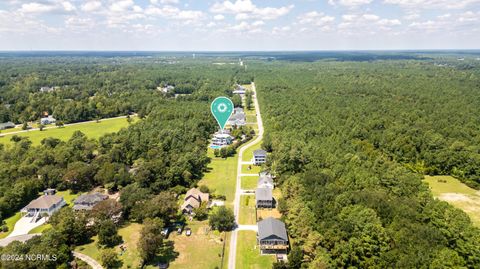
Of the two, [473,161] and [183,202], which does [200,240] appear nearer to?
[183,202]

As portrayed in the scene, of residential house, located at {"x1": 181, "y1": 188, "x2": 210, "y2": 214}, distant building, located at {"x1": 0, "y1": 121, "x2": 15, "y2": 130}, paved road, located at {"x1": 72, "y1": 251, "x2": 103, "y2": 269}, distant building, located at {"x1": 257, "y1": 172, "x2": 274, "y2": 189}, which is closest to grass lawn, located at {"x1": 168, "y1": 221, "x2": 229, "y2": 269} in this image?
residential house, located at {"x1": 181, "y1": 188, "x2": 210, "y2": 214}

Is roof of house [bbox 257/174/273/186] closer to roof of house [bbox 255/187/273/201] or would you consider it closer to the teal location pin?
roof of house [bbox 255/187/273/201]

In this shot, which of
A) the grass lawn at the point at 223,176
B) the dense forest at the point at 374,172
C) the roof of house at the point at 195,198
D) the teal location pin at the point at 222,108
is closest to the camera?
the dense forest at the point at 374,172

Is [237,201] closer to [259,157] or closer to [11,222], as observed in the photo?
[259,157]

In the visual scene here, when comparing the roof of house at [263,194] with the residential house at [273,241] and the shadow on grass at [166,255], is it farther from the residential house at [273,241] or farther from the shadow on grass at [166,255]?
the shadow on grass at [166,255]

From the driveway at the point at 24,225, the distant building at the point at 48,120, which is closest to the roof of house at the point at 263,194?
the driveway at the point at 24,225

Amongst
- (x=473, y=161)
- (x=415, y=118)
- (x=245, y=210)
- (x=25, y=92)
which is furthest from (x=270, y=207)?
(x=25, y=92)

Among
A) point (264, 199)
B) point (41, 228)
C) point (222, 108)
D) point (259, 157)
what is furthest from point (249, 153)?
point (41, 228)
